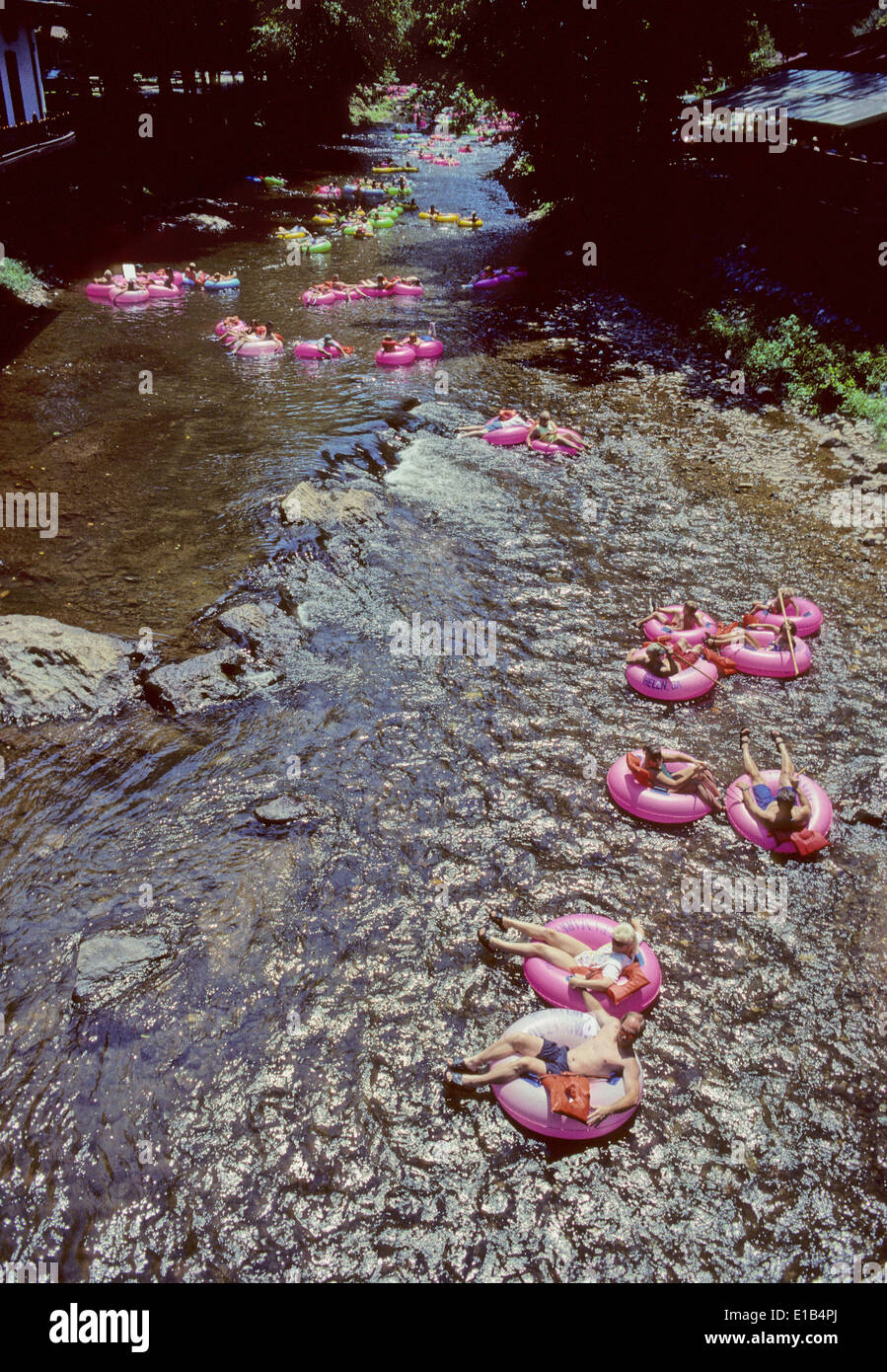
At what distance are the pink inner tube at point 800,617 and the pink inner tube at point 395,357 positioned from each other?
1261cm

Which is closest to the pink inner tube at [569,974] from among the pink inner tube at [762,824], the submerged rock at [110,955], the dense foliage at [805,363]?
the pink inner tube at [762,824]

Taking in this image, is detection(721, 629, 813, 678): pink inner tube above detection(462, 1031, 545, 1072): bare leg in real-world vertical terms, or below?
above

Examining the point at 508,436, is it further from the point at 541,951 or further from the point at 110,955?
the point at 110,955

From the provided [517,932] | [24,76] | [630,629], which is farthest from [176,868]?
[24,76]

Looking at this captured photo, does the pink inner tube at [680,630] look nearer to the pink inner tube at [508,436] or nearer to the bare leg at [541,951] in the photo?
the bare leg at [541,951]

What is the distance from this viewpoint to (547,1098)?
19.3 feet

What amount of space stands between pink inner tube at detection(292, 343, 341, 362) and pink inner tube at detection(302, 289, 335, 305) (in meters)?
4.26

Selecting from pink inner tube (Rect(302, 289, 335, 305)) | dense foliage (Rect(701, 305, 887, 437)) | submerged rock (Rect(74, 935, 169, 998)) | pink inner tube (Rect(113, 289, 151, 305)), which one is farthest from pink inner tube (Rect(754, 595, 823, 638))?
pink inner tube (Rect(113, 289, 151, 305))

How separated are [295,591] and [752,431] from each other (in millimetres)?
10911

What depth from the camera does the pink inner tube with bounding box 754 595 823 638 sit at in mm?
10742

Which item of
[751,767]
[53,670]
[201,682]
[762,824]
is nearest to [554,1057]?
[762,824]

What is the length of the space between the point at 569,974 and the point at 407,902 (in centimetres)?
167

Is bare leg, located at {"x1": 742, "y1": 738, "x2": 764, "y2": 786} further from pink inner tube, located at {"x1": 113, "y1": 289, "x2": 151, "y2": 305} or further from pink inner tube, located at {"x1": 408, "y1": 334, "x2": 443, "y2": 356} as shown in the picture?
pink inner tube, located at {"x1": 113, "y1": 289, "x2": 151, "y2": 305}

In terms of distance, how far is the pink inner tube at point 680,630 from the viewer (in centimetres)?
1057
